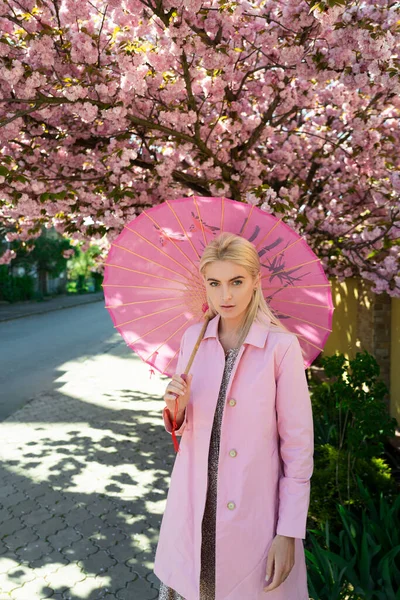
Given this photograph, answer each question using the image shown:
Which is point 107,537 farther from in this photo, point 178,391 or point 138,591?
point 178,391

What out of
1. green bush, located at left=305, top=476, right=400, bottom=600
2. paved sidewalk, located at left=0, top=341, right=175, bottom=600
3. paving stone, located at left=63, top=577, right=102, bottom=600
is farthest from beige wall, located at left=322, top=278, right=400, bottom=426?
paving stone, located at left=63, top=577, right=102, bottom=600

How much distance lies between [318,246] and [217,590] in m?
5.73

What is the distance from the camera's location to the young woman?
1.83 metres

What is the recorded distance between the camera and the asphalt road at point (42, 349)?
9836mm

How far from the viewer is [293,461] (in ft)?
6.06

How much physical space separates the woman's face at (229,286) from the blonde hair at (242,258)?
0.02m

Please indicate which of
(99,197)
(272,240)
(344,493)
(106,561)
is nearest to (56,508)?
(106,561)

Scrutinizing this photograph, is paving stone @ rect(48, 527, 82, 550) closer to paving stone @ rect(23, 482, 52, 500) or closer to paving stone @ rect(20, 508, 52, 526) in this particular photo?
paving stone @ rect(20, 508, 52, 526)

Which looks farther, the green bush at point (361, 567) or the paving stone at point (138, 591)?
the paving stone at point (138, 591)

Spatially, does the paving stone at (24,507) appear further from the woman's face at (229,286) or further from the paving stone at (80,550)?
the woman's face at (229,286)

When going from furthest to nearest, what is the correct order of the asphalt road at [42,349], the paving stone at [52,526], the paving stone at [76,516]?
the asphalt road at [42,349], the paving stone at [76,516], the paving stone at [52,526]

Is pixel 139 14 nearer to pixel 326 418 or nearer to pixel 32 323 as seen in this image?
pixel 326 418

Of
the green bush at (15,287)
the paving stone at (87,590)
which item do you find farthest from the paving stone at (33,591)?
the green bush at (15,287)

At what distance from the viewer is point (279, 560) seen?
180cm
